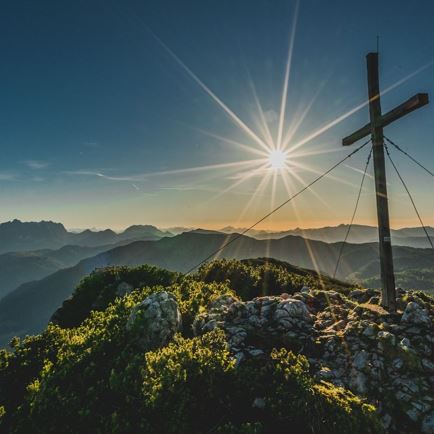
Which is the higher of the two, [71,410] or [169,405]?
[169,405]

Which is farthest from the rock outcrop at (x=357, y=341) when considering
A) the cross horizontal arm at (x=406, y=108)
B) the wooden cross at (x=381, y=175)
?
the cross horizontal arm at (x=406, y=108)

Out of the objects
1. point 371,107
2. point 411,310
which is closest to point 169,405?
point 411,310

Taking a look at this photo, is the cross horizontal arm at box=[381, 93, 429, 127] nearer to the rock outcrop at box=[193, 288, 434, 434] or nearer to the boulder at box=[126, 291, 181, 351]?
the rock outcrop at box=[193, 288, 434, 434]

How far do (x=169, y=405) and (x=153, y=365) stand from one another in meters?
1.39

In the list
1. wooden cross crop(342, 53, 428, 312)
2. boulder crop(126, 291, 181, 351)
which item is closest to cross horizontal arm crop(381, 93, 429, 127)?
wooden cross crop(342, 53, 428, 312)

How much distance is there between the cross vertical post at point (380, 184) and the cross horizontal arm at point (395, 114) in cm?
35

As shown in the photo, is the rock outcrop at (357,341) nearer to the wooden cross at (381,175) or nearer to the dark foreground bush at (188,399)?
the wooden cross at (381,175)

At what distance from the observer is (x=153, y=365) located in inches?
285

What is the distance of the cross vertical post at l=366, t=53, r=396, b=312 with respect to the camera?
450 inches

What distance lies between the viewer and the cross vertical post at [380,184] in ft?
37.5

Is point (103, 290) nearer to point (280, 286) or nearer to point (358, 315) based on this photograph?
point (280, 286)

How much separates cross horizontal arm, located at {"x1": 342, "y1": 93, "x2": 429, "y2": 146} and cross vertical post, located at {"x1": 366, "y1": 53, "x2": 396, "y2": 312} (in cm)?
35

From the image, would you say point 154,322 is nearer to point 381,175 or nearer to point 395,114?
point 381,175

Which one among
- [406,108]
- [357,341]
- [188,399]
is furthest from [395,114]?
[188,399]
